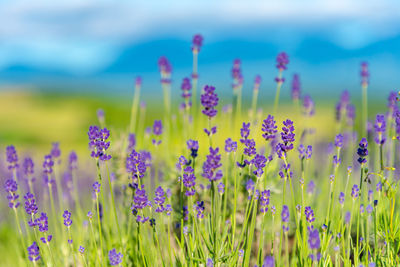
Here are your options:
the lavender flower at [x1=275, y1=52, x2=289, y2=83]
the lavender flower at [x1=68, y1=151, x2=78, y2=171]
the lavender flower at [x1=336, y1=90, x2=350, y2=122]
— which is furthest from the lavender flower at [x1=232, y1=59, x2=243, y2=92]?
the lavender flower at [x1=68, y1=151, x2=78, y2=171]

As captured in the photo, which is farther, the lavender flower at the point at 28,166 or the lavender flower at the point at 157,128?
the lavender flower at the point at 28,166

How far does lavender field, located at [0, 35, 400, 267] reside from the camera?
2393 millimetres

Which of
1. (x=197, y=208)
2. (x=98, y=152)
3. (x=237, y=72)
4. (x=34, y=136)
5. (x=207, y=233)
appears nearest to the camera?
(x=98, y=152)

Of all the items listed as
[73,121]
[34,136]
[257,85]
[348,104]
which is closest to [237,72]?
[257,85]

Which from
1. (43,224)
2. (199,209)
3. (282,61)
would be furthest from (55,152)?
(282,61)

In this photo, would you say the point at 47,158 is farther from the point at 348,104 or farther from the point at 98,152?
the point at 348,104

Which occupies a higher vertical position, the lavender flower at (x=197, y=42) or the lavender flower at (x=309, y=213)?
the lavender flower at (x=197, y=42)

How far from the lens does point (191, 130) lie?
14.8 feet

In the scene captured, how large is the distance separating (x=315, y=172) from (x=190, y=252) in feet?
9.53

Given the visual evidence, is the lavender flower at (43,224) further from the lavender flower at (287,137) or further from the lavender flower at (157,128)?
the lavender flower at (287,137)

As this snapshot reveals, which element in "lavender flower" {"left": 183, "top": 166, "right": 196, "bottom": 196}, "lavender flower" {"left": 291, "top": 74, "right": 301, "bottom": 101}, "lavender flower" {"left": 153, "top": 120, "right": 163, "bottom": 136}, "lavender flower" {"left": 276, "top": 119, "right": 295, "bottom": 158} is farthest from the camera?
"lavender flower" {"left": 291, "top": 74, "right": 301, "bottom": 101}

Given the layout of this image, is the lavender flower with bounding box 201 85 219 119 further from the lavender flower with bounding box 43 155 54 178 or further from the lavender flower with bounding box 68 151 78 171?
the lavender flower with bounding box 68 151 78 171

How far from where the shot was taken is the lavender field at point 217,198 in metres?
2.39

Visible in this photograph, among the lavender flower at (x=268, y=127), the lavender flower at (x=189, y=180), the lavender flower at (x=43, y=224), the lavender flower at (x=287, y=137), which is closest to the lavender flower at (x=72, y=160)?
the lavender flower at (x=43, y=224)
